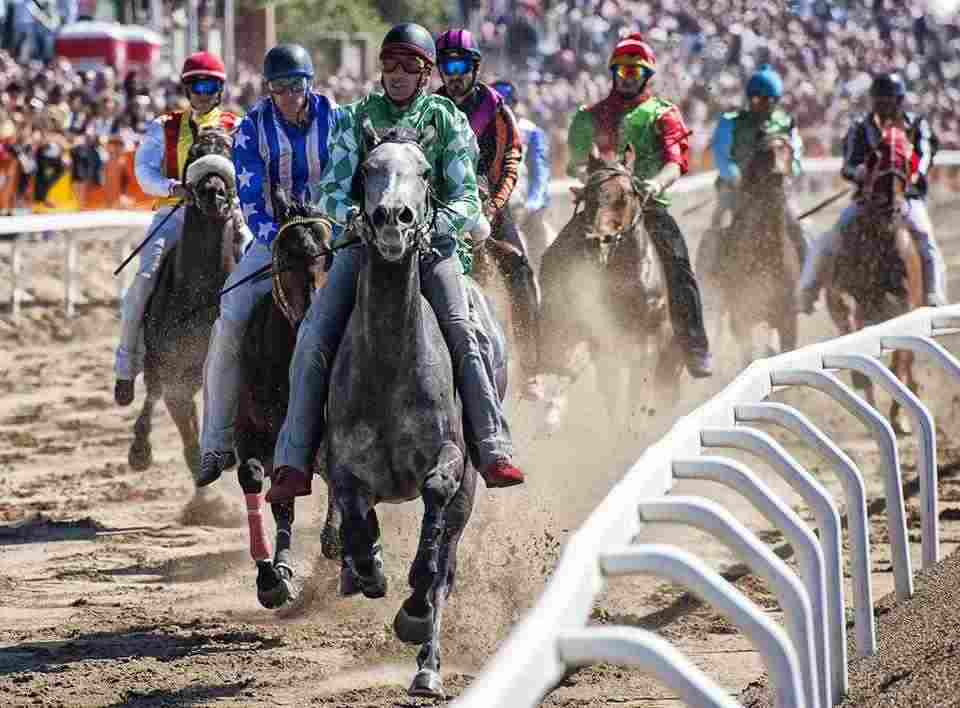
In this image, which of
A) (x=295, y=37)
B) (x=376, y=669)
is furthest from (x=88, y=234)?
(x=295, y=37)

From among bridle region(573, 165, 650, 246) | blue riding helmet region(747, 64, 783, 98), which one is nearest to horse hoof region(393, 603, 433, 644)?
bridle region(573, 165, 650, 246)

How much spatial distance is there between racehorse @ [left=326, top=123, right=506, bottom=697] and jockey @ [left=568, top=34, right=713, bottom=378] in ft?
17.6

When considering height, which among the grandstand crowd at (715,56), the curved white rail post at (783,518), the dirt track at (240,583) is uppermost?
the grandstand crowd at (715,56)

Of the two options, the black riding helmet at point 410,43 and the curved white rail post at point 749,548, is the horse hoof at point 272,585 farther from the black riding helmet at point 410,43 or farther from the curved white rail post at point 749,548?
the curved white rail post at point 749,548

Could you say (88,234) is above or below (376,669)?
above

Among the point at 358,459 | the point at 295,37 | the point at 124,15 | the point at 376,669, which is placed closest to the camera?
the point at 358,459

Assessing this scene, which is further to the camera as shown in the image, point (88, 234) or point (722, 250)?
A: point (88, 234)

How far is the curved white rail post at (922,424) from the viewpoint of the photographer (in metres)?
7.03

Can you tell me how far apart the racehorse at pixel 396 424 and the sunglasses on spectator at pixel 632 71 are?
5.44m

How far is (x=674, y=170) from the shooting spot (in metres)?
11.7

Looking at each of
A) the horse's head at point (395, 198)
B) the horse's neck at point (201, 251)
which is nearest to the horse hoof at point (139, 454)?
the horse's neck at point (201, 251)

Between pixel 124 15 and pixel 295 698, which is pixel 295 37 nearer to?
pixel 124 15

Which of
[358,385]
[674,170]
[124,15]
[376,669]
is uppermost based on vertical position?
[124,15]

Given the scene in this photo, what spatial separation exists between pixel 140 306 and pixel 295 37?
1330 inches
